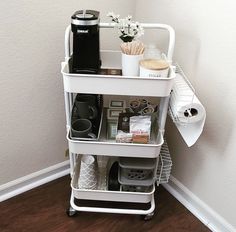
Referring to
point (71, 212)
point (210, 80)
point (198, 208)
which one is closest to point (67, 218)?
point (71, 212)

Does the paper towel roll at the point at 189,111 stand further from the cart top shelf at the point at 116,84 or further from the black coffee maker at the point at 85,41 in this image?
the black coffee maker at the point at 85,41

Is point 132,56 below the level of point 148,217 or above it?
above

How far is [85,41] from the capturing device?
996 millimetres

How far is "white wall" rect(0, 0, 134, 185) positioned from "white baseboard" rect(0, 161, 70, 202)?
0.03 meters

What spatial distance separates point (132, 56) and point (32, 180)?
2.91 ft

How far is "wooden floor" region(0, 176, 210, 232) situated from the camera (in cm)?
127

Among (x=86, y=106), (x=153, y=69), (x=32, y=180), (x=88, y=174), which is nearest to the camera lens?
(x=153, y=69)

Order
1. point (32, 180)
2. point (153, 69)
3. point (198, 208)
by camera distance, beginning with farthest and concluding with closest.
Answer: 1. point (32, 180)
2. point (198, 208)
3. point (153, 69)

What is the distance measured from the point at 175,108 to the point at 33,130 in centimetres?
72

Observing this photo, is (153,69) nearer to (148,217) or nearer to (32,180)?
(148,217)

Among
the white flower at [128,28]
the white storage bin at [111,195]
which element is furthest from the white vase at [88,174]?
the white flower at [128,28]

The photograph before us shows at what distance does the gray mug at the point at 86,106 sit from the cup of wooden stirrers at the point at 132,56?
0.21 metres

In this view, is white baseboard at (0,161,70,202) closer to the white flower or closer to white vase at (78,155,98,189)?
white vase at (78,155,98,189)

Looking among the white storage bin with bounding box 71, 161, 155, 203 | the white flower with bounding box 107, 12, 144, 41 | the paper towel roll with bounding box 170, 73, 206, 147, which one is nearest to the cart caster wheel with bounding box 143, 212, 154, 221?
the white storage bin with bounding box 71, 161, 155, 203
